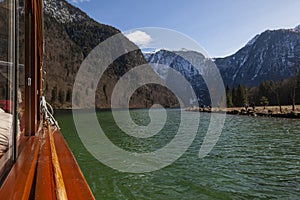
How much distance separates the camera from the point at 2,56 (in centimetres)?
175

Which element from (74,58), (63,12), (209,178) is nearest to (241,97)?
(209,178)

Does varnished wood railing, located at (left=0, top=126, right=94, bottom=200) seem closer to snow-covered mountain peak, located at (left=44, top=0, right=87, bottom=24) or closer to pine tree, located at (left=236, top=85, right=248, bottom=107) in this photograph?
pine tree, located at (left=236, top=85, right=248, bottom=107)

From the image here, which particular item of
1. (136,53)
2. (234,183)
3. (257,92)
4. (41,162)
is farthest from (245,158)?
(136,53)

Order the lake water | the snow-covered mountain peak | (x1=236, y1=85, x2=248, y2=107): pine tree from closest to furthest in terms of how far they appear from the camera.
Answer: the lake water
(x1=236, y1=85, x2=248, y2=107): pine tree
the snow-covered mountain peak

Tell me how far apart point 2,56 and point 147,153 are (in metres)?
8.98

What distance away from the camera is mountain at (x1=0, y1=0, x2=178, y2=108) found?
105688mm

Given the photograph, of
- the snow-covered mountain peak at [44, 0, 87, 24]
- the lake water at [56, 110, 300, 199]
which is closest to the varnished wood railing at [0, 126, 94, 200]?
the lake water at [56, 110, 300, 199]

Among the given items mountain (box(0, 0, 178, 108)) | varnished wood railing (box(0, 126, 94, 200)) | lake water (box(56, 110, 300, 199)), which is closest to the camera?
varnished wood railing (box(0, 126, 94, 200))

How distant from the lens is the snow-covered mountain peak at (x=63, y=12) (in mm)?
152625

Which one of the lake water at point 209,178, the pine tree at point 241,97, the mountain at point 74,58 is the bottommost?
the lake water at point 209,178

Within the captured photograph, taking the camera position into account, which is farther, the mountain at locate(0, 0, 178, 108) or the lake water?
the mountain at locate(0, 0, 178, 108)

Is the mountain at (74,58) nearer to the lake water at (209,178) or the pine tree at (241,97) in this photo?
the pine tree at (241,97)

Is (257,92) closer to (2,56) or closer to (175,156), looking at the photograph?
(175,156)

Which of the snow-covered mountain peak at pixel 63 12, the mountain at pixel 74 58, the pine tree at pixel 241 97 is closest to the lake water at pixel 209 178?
the pine tree at pixel 241 97
